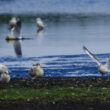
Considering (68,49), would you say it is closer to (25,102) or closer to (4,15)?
(25,102)

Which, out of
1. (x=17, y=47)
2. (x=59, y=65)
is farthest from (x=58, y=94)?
(x=17, y=47)

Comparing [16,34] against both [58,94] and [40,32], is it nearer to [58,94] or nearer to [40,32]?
[40,32]

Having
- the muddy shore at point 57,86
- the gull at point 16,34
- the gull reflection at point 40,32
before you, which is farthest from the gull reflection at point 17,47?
the muddy shore at point 57,86

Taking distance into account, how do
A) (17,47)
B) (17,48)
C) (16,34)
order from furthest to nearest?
(16,34)
(17,47)
(17,48)

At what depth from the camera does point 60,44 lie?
121 feet

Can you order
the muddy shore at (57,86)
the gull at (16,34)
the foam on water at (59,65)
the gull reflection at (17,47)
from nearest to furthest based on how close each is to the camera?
1. the muddy shore at (57,86)
2. the foam on water at (59,65)
3. the gull reflection at (17,47)
4. the gull at (16,34)

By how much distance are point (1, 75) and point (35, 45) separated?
15.6 meters

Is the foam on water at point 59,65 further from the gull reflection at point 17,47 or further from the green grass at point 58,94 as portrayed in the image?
the green grass at point 58,94

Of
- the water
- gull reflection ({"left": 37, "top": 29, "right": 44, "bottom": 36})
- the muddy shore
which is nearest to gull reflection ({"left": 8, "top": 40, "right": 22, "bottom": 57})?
the water

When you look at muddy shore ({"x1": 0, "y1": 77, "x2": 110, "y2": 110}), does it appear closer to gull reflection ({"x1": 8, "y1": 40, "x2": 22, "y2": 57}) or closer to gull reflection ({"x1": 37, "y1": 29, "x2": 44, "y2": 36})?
gull reflection ({"x1": 8, "y1": 40, "x2": 22, "y2": 57})

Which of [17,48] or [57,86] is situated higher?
[17,48]

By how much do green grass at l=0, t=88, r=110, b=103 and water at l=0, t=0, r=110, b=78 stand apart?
5.24 metres

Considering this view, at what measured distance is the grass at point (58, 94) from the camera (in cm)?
1806

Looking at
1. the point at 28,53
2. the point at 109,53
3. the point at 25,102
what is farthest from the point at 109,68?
the point at 28,53
